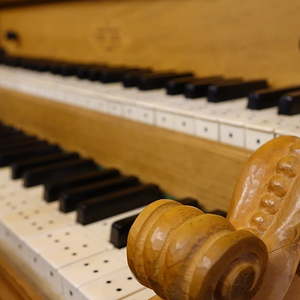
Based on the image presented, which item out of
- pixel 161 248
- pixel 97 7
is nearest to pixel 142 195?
pixel 161 248

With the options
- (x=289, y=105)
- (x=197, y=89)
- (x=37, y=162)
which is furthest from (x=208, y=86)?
(x=37, y=162)

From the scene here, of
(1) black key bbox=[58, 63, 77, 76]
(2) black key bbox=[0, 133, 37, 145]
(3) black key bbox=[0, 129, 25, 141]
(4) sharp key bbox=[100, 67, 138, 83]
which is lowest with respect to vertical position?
(2) black key bbox=[0, 133, 37, 145]

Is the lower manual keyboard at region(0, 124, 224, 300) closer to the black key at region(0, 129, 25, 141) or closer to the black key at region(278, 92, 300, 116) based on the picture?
the black key at region(278, 92, 300, 116)

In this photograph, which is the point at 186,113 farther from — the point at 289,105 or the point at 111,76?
the point at 111,76

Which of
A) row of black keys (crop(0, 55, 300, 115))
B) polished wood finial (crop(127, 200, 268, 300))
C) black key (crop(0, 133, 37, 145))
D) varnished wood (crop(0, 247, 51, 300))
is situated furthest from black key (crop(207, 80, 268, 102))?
black key (crop(0, 133, 37, 145))

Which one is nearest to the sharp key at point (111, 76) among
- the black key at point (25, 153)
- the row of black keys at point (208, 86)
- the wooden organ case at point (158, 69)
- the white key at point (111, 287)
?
the row of black keys at point (208, 86)

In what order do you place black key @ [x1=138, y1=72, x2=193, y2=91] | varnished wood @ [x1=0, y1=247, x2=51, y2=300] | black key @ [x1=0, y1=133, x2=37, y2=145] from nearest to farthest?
varnished wood @ [x1=0, y1=247, x2=51, y2=300] → black key @ [x1=138, y1=72, x2=193, y2=91] → black key @ [x1=0, y1=133, x2=37, y2=145]

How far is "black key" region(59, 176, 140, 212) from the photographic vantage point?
3.72ft

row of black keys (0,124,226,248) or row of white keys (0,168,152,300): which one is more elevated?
row of black keys (0,124,226,248)

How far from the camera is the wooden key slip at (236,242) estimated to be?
53 centimetres

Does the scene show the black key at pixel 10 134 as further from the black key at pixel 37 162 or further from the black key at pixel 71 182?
the black key at pixel 71 182

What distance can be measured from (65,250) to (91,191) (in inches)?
10.3

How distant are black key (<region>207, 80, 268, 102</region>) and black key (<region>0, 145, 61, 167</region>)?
0.61 metres

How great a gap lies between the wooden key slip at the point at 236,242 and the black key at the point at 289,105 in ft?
1.19
